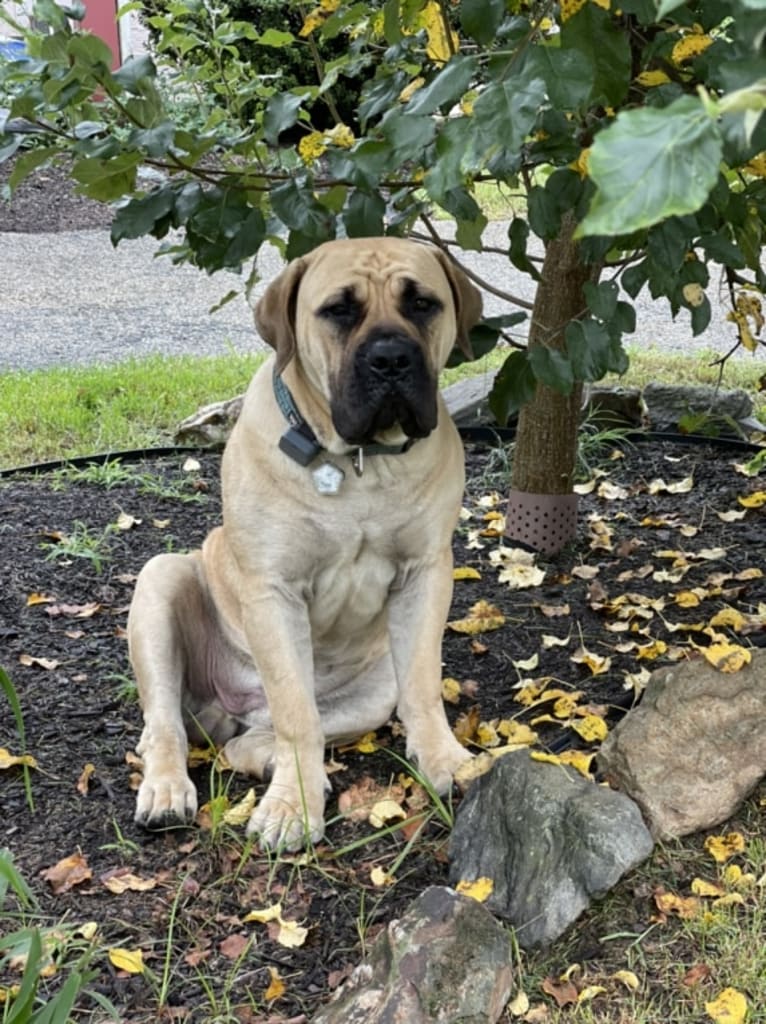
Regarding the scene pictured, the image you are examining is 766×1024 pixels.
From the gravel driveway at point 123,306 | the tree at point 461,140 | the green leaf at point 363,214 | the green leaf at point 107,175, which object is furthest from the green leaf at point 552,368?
the gravel driveway at point 123,306

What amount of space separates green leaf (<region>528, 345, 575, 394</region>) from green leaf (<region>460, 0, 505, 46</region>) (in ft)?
3.31

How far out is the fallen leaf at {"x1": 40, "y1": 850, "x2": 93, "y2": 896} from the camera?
2.78 meters

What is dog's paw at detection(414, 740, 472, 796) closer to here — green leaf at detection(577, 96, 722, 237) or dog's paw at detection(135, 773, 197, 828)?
dog's paw at detection(135, 773, 197, 828)

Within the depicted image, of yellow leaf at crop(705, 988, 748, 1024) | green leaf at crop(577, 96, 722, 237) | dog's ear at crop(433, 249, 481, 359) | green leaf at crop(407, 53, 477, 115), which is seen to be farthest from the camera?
dog's ear at crop(433, 249, 481, 359)

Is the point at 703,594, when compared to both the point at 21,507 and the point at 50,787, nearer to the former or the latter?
the point at 50,787

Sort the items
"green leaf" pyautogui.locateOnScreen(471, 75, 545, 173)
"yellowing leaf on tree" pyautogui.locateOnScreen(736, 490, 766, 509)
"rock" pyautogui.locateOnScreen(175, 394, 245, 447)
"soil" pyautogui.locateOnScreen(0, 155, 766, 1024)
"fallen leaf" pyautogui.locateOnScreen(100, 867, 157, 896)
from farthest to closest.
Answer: "rock" pyautogui.locateOnScreen(175, 394, 245, 447), "yellowing leaf on tree" pyautogui.locateOnScreen(736, 490, 766, 509), "fallen leaf" pyautogui.locateOnScreen(100, 867, 157, 896), "soil" pyautogui.locateOnScreen(0, 155, 766, 1024), "green leaf" pyautogui.locateOnScreen(471, 75, 545, 173)

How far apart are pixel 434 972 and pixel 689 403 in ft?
14.3

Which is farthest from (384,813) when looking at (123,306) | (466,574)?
(123,306)

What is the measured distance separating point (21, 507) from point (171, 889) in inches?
109

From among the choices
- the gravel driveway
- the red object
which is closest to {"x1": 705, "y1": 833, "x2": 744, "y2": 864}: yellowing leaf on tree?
the gravel driveway

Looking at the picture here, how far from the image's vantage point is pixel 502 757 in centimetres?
282

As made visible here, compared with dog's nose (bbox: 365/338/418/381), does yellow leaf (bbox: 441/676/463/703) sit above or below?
below

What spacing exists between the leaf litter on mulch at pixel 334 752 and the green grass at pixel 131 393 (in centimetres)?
54

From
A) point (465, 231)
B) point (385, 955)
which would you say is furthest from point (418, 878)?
point (465, 231)
